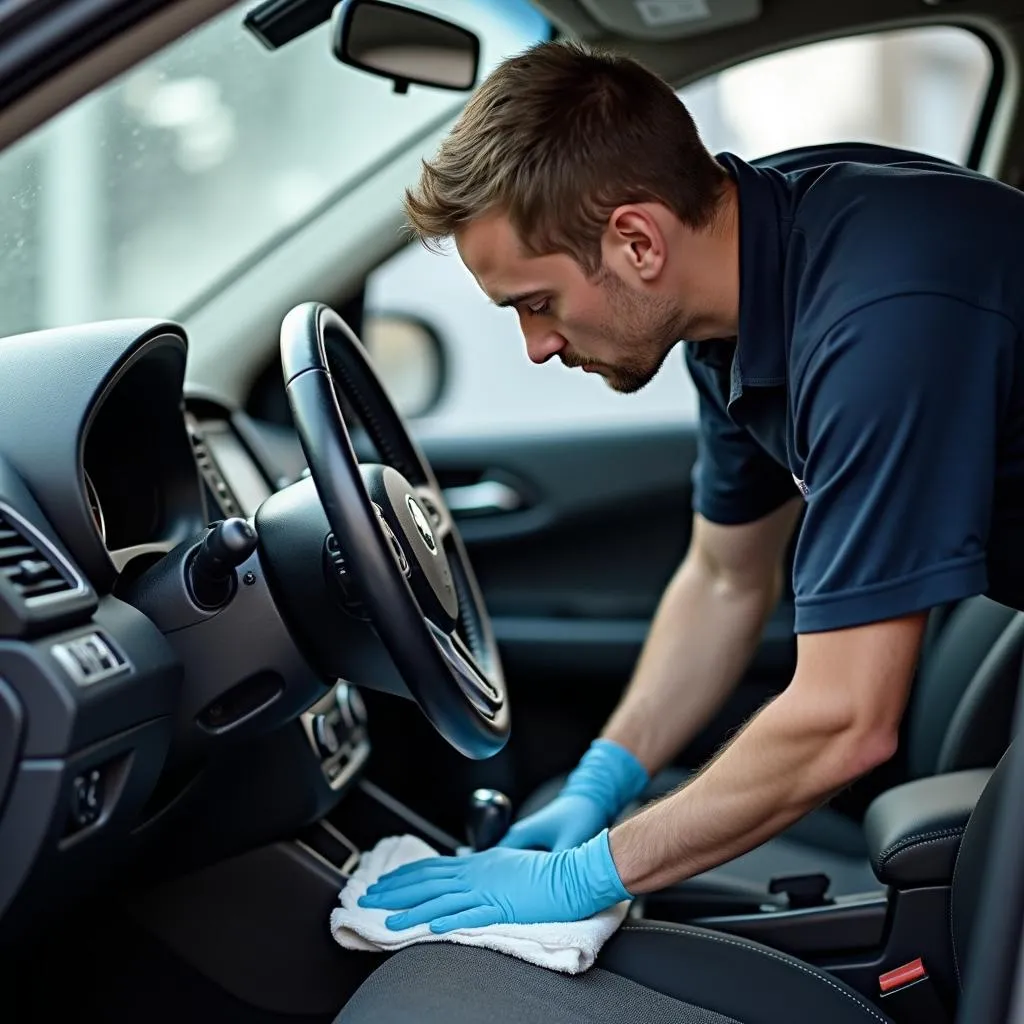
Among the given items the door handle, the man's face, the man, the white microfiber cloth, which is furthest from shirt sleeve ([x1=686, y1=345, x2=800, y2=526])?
the door handle

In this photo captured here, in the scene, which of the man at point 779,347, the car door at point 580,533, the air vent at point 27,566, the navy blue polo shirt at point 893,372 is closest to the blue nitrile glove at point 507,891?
the man at point 779,347

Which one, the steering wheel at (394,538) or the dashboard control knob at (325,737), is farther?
the dashboard control knob at (325,737)

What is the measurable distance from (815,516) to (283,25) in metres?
0.92

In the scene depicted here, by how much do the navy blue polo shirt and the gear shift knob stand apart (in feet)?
1.84

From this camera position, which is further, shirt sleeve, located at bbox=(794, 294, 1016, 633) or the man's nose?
the man's nose

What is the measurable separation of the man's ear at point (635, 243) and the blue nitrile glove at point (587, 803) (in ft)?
2.03

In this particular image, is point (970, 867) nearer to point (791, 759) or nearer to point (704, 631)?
point (791, 759)

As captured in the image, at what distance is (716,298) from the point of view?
146 centimetres

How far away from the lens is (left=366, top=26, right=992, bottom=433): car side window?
95.3 inches

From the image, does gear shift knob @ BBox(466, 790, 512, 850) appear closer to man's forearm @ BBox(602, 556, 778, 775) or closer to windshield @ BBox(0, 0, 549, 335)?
man's forearm @ BBox(602, 556, 778, 775)

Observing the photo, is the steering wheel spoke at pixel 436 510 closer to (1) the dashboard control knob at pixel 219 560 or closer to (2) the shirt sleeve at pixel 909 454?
(1) the dashboard control knob at pixel 219 560

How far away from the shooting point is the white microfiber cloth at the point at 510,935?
132 centimetres

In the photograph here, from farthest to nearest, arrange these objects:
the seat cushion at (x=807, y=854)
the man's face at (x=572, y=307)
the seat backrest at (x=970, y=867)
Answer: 1. the seat cushion at (x=807, y=854)
2. the man's face at (x=572, y=307)
3. the seat backrest at (x=970, y=867)

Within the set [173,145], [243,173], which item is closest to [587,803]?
[173,145]
